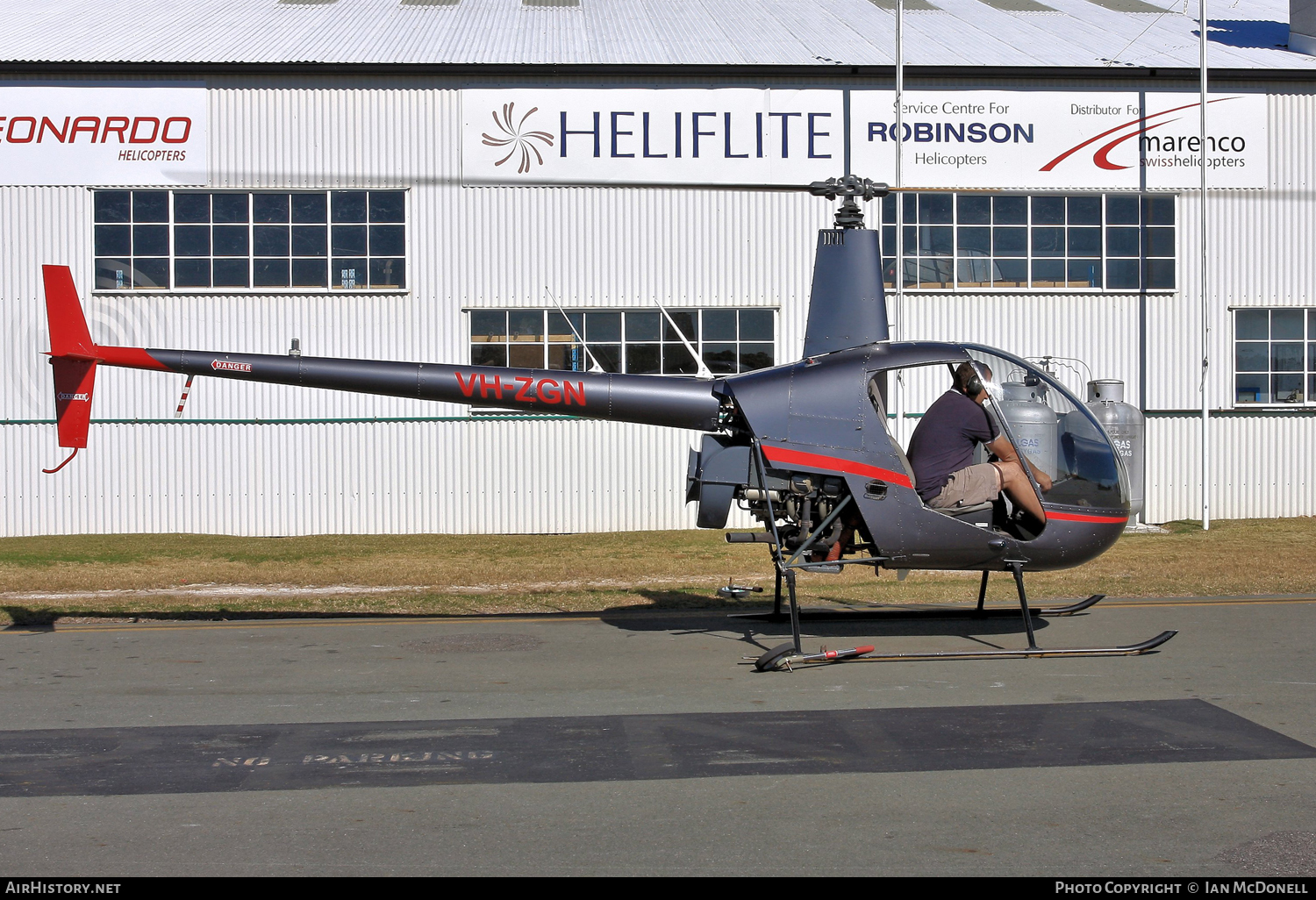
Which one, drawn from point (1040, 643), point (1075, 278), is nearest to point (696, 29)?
point (1075, 278)

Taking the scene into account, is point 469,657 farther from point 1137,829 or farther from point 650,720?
point 1137,829

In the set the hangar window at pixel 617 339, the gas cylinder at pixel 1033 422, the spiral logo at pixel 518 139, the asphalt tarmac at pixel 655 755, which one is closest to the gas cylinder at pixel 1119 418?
the hangar window at pixel 617 339

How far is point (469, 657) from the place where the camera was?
929 centimetres

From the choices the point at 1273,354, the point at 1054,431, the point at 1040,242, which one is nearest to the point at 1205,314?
the point at 1273,354

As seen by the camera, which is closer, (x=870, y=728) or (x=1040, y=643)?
(x=870, y=728)

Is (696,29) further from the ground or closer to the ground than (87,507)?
further from the ground

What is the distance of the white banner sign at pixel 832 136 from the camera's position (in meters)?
→ 20.8

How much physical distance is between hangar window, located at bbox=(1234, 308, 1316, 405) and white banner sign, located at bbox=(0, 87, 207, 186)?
19.7 m

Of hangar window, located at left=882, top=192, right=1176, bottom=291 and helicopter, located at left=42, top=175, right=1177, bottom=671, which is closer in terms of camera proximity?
helicopter, located at left=42, top=175, right=1177, bottom=671

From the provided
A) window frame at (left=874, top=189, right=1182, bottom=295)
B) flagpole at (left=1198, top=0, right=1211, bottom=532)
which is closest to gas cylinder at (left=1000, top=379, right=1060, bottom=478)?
window frame at (left=874, top=189, right=1182, bottom=295)

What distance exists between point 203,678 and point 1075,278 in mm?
17884

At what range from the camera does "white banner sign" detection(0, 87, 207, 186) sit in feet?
67.7

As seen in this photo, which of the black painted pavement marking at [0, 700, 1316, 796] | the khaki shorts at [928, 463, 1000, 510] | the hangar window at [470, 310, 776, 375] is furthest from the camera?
the hangar window at [470, 310, 776, 375]

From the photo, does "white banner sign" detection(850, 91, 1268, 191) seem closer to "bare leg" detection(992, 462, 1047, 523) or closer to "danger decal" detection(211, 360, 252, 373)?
"bare leg" detection(992, 462, 1047, 523)
